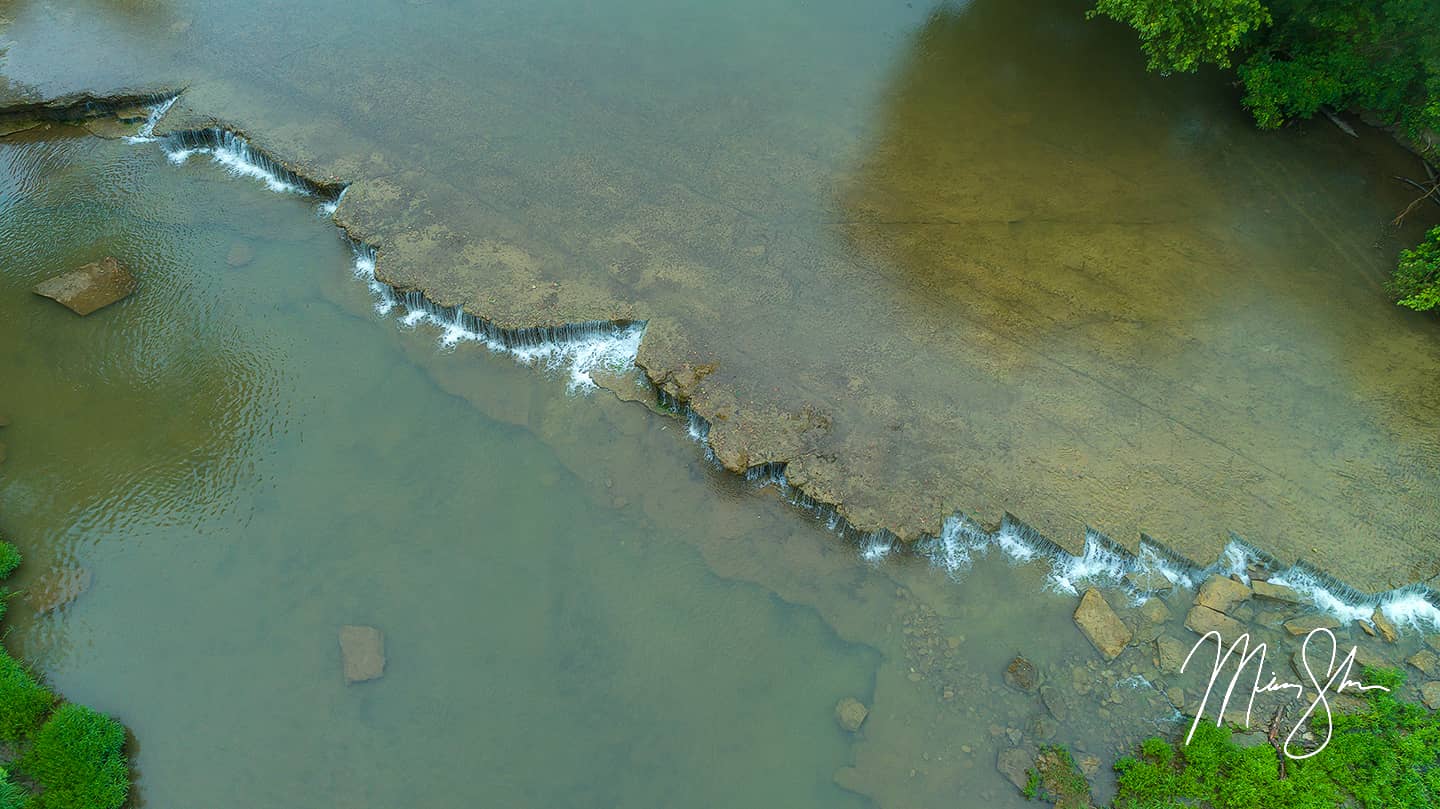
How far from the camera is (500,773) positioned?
8188mm

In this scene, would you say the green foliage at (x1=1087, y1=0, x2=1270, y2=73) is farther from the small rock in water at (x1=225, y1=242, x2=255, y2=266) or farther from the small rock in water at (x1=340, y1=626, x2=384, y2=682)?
the small rock in water at (x1=225, y1=242, x2=255, y2=266)

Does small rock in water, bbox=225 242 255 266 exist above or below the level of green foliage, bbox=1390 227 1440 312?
below

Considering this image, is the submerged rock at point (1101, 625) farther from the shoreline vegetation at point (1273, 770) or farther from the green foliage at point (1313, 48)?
the green foliage at point (1313, 48)

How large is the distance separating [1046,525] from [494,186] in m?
8.90

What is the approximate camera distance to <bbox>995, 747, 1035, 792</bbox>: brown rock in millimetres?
7891

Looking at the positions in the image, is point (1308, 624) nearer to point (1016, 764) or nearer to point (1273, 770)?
point (1273, 770)

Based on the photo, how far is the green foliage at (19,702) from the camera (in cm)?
821

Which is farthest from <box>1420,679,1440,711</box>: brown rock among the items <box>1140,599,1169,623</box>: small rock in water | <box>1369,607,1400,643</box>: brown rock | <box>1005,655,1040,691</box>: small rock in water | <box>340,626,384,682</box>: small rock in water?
<box>340,626,384,682</box>: small rock in water

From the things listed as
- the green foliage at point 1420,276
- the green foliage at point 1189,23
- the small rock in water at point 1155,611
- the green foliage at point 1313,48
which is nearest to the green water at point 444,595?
the small rock in water at point 1155,611

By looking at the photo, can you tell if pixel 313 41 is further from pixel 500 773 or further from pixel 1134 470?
pixel 1134 470

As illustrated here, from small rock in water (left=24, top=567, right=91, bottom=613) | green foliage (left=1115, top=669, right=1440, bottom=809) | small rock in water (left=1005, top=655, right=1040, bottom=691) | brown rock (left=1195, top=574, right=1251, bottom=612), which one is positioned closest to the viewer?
green foliage (left=1115, top=669, right=1440, bottom=809)

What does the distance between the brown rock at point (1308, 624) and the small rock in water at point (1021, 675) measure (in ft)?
8.65

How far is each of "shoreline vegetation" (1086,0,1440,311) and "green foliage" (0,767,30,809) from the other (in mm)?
15463

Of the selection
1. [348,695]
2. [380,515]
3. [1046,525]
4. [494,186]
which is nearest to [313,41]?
[494,186]
